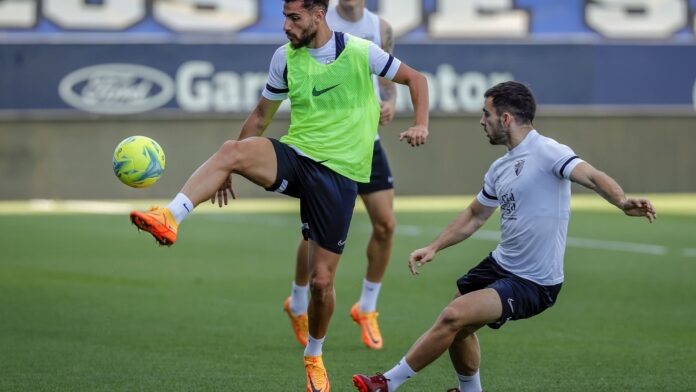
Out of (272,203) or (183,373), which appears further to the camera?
(272,203)

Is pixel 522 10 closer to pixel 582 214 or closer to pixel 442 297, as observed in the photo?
pixel 582 214

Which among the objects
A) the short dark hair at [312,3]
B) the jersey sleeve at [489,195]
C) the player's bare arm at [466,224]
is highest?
the short dark hair at [312,3]

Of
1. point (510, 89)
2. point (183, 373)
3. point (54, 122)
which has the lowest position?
point (54, 122)

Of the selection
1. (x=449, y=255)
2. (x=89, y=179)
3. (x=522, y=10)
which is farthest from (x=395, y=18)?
(x=449, y=255)

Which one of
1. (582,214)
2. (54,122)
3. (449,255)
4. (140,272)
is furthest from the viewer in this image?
(54,122)

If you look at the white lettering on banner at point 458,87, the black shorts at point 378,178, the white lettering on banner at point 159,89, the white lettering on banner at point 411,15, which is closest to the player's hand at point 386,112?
the black shorts at point 378,178

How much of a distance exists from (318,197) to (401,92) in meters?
18.4

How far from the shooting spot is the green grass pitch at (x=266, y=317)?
28.0 ft

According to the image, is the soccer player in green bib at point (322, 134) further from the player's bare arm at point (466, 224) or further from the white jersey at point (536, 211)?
the white jersey at point (536, 211)

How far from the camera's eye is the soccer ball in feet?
25.6

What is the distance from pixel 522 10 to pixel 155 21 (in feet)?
25.1

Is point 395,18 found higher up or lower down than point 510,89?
lower down

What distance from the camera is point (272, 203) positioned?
89.2 feet

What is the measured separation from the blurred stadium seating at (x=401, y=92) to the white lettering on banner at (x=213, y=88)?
3 centimetres
